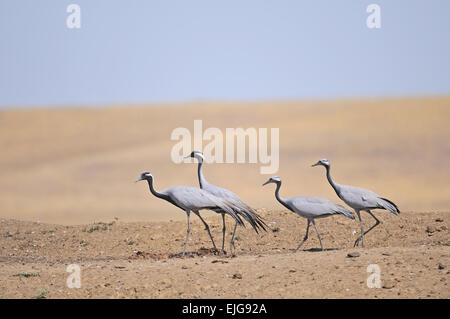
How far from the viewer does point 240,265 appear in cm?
1314

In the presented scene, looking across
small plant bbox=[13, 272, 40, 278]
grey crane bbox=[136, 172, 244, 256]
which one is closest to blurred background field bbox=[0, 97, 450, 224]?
grey crane bbox=[136, 172, 244, 256]

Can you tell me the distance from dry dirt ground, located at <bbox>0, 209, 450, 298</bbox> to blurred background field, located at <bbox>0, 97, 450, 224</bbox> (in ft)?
44.6

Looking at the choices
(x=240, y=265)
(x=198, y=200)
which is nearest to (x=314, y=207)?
(x=198, y=200)

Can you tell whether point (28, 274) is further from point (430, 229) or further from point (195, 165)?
point (195, 165)

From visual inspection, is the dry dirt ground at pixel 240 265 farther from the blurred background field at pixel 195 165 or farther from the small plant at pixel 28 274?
the blurred background field at pixel 195 165

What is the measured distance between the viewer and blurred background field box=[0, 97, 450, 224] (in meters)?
37.4

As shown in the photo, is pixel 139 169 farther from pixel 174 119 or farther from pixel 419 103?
pixel 419 103

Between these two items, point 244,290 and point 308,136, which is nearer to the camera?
point 244,290

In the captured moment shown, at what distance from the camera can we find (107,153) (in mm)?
49938

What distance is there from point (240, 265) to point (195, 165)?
33.3 meters

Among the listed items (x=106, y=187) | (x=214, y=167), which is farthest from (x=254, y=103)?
(x=106, y=187)
